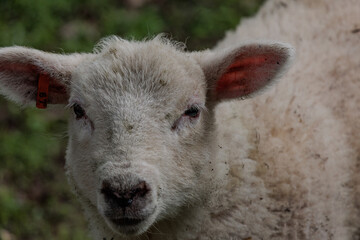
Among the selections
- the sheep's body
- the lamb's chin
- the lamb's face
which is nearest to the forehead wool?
the lamb's face

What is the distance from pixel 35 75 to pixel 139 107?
0.97 metres

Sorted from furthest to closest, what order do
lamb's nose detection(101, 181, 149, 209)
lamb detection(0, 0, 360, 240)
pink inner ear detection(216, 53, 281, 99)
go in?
pink inner ear detection(216, 53, 281, 99)
lamb detection(0, 0, 360, 240)
lamb's nose detection(101, 181, 149, 209)

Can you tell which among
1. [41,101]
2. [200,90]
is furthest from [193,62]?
[41,101]

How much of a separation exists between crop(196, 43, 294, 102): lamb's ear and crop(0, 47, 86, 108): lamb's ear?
93 cm

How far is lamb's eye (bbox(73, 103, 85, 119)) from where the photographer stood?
144 inches

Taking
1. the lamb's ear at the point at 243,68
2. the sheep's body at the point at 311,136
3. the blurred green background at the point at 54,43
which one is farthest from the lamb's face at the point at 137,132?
the blurred green background at the point at 54,43

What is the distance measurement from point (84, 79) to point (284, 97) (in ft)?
4.85

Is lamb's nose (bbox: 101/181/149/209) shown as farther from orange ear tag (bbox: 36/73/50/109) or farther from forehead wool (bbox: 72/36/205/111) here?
orange ear tag (bbox: 36/73/50/109)

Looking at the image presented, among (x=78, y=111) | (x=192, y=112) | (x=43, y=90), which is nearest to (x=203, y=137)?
(x=192, y=112)

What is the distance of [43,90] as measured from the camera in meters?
3.93

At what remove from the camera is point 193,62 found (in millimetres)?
3736

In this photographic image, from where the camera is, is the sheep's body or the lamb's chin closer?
the lamb's chin

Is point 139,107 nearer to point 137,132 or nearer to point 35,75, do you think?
point 137,132

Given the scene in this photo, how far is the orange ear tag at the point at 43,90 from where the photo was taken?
3.91 meters
